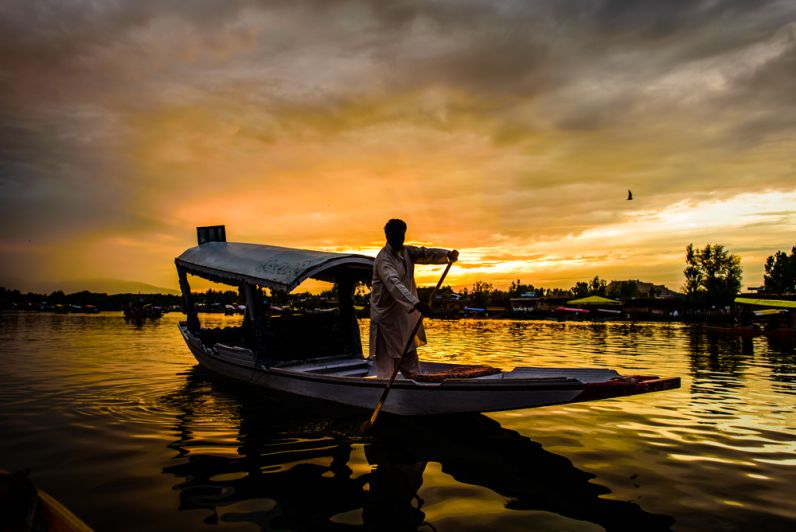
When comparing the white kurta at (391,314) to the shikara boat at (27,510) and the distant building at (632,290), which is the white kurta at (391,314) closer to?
the shikara boat at (27,510)

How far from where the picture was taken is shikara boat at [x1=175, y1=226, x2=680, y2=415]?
202 inches

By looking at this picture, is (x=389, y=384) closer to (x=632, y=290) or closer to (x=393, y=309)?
(x=393, y=309)

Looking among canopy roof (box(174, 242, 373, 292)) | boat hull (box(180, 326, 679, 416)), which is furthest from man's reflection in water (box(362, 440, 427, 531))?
canopy roof (box(174, 242, 373, 292))

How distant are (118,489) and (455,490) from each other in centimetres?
315

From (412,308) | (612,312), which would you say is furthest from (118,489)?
(612,312)

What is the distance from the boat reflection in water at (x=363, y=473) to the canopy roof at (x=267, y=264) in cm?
214

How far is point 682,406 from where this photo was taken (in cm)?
803

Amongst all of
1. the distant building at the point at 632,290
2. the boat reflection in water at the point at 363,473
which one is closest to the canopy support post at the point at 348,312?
the boat reflection in water at the point at 363,473

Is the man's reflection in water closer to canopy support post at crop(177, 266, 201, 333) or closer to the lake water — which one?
the lake water

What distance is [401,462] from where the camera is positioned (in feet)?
17.0

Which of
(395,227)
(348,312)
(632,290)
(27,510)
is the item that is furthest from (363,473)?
(632,290)

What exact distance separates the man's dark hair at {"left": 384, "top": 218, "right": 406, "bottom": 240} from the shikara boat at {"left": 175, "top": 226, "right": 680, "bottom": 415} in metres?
1.63

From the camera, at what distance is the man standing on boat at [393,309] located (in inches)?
255

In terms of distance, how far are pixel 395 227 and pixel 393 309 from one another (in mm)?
1128
